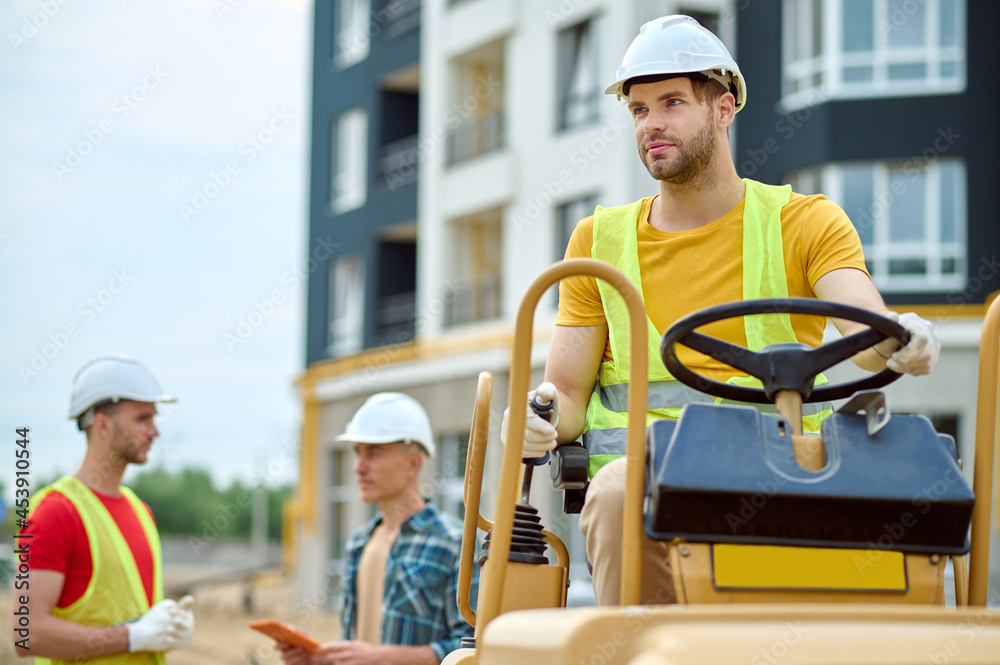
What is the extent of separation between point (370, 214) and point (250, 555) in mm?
54613

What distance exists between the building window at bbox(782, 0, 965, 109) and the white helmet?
17.1 meters

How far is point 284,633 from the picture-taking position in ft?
19.4

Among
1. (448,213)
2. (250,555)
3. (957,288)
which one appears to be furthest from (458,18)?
(250,555)

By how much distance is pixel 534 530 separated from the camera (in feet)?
10.8

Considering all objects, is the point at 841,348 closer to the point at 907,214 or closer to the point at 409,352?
the point at 907,214

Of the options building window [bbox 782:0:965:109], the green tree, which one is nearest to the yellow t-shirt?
building window [bbox 782:0:965:109]

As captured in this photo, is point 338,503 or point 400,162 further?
point 338,503

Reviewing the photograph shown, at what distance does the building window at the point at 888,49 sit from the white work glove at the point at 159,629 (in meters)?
17.7

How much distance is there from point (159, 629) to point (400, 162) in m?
24.2

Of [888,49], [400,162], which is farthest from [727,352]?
[400,162]

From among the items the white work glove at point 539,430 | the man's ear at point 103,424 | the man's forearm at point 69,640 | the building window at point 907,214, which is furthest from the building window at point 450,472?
the white work glove at point 539,430

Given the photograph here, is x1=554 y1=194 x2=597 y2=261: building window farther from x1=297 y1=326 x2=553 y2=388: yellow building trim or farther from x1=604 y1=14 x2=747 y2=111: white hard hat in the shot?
x1=604 y1=14 x2=747 y2=111: white hard hat

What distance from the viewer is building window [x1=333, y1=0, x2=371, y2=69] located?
101ft

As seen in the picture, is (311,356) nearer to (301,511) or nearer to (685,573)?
(301,511)
